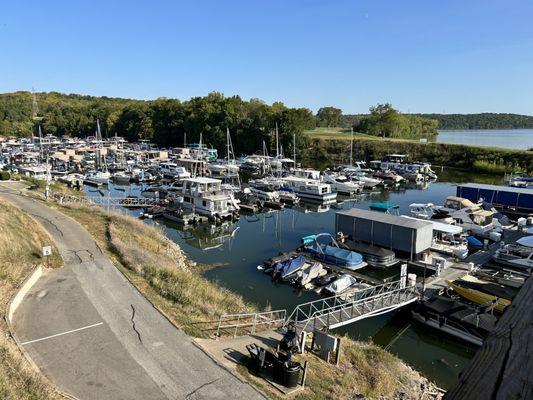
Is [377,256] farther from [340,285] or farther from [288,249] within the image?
[288,249]

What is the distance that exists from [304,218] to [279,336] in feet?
92.9

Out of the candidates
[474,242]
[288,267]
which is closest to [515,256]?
[474,242]

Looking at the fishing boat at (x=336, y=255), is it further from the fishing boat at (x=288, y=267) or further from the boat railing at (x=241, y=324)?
the boat railing at (x=241, y=324)

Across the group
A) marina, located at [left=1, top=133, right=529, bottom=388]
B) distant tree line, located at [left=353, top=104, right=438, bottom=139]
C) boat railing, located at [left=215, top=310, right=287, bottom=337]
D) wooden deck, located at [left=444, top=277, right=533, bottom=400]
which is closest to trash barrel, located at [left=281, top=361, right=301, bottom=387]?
boat railing, located at [left=215, top=310, right=287, bottom=337]

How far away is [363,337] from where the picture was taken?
19.9m

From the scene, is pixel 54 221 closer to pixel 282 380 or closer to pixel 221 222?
pixel 221 222

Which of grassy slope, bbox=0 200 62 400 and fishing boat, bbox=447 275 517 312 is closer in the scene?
grassy slope, bbox=0 200 62 400

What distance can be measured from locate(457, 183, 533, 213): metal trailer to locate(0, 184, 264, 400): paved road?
41746mm

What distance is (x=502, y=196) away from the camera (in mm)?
45844

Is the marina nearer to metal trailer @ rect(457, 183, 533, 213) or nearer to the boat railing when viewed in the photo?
the boat railing

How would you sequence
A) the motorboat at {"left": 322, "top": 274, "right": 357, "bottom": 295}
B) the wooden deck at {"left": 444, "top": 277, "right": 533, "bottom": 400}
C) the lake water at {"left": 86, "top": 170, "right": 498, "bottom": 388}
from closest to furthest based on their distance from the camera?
the wooden deck at {"left": 444, "top": 277, "right": 533, "bottom": 400}, the lake water at {"left": 86, "top": 170, "right": 498, "bottom": 388}, the motorboat at {"left": 322, "top": 274, "right": 357, "bottom": 295}

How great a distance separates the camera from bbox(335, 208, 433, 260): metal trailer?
28.4m

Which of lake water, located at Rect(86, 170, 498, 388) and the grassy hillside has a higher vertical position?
the grassy hillside

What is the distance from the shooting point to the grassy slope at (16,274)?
966cm
